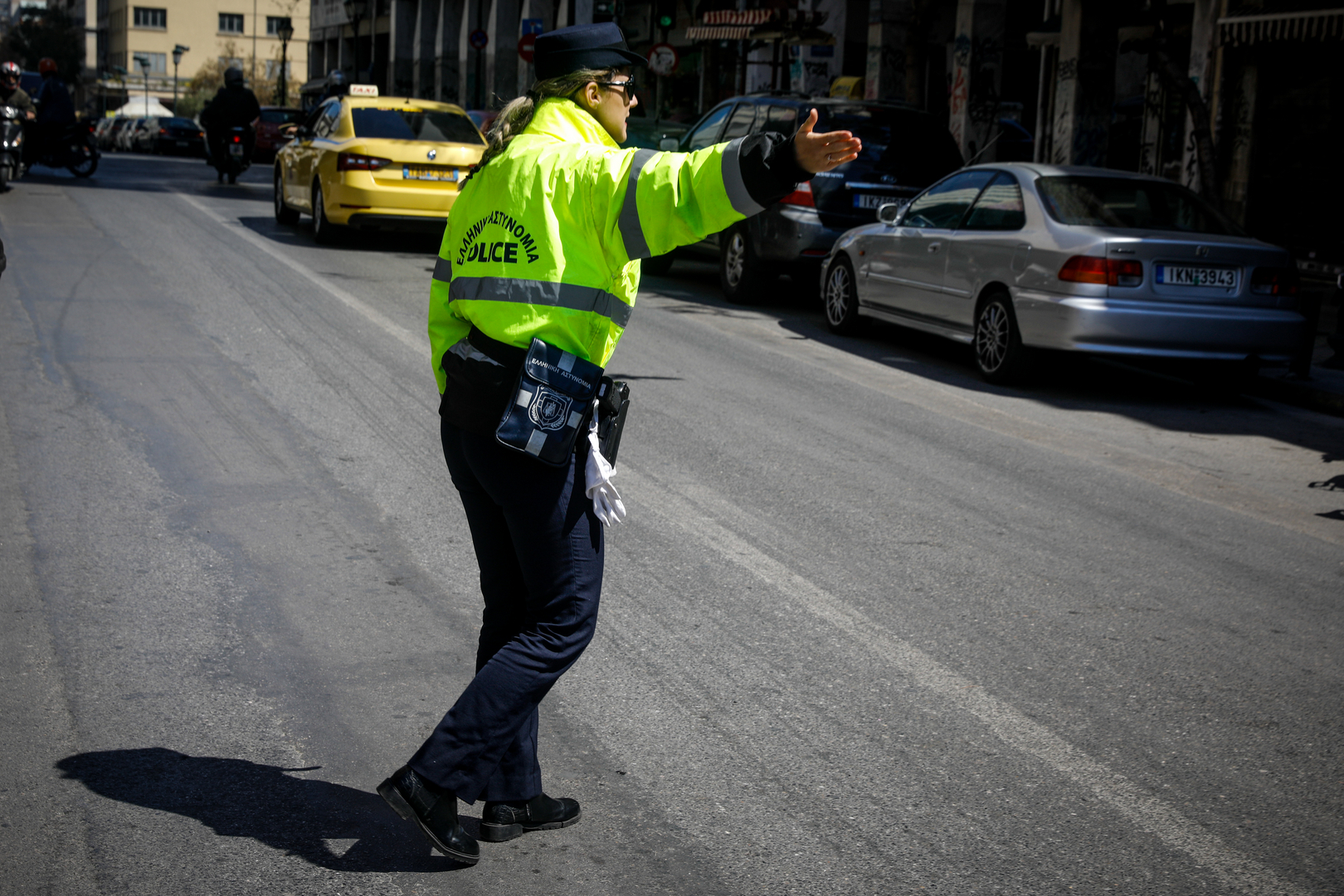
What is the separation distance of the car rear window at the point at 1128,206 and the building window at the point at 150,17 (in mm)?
110267

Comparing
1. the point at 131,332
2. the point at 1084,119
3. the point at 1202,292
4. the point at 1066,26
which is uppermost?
the point at 1066,26

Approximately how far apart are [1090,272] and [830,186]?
419 centimetres

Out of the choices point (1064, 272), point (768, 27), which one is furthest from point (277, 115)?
point (1064, 272)

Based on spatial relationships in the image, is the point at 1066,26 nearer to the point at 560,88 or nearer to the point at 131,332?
the point at 131,332

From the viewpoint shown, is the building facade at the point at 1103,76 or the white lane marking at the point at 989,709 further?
the building facade at the point at 1103,76

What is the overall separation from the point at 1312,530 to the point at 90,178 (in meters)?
23.9

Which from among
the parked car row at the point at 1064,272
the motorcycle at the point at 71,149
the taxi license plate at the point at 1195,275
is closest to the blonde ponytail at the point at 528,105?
the parked car row at the point at 1064,272

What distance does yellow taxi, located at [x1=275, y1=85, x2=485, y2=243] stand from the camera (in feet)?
51.2

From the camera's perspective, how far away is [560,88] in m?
3.14

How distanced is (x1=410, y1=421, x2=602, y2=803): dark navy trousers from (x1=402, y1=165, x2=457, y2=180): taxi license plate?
1293cm

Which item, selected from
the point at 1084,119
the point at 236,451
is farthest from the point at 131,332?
the point at 1084,119

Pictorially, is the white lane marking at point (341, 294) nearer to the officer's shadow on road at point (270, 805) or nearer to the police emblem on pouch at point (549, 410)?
the officer's shadow on road at point (270, 805)

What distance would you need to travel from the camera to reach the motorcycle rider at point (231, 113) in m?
25.2

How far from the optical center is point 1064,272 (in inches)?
375
